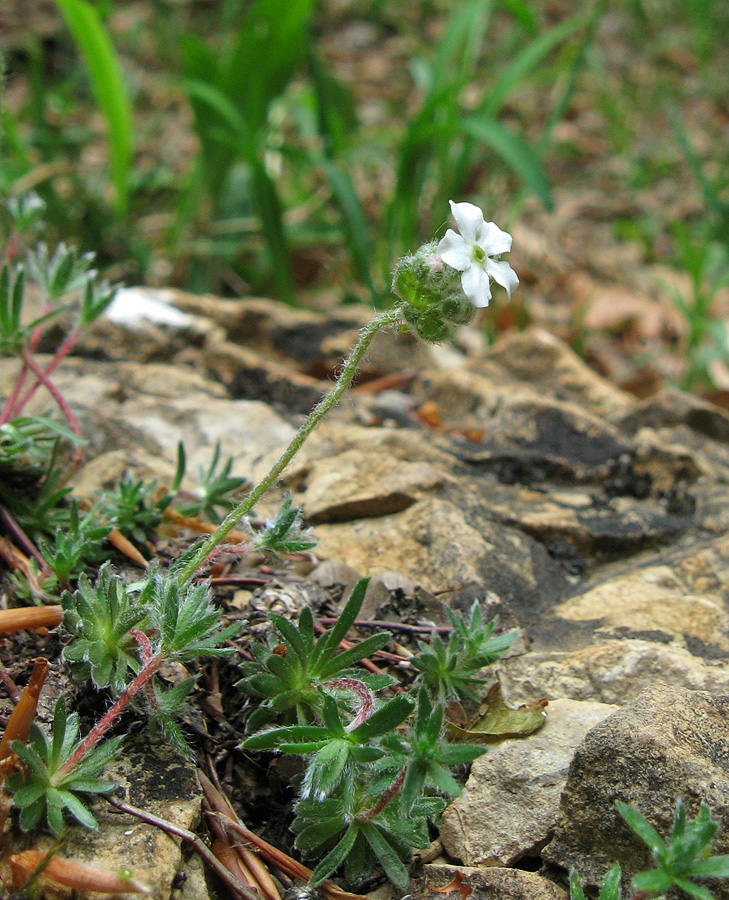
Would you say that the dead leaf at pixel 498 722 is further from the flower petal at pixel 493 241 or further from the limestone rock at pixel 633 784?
the flower petal at pixel 493 241

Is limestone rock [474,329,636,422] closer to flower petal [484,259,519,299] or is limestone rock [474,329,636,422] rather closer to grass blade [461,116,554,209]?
grass blade [461,116,554,209]

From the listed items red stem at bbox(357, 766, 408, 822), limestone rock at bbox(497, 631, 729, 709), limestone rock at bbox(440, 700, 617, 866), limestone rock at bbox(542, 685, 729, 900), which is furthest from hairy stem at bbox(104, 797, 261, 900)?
limestone rock at bbox(497, 631, 729, 709)

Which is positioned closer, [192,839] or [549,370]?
[192,839]

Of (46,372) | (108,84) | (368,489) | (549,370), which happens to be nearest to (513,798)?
(368,489)

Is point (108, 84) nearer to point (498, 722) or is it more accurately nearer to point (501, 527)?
point (501, 527)

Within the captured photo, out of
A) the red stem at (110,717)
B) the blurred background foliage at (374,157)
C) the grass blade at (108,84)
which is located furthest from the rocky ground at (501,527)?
the grass blade at (108,84)

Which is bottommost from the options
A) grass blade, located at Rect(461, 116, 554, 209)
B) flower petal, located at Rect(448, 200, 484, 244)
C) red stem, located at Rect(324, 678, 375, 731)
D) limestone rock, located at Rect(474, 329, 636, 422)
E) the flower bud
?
limestone rock, located at Rect(474, 329, 636, 422)

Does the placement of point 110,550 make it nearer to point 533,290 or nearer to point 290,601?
point 290,601
